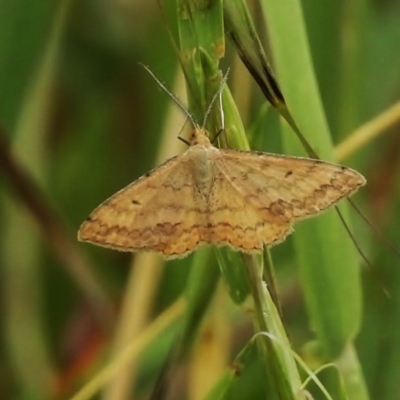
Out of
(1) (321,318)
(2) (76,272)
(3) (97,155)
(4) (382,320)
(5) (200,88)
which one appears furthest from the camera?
(3) (97,155)

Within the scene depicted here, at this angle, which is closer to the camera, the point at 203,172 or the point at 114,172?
the point at 203,172

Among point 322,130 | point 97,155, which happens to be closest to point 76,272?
point 97,155

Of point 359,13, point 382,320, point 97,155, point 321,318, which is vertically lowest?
point 382,320

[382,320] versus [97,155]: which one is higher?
[97,155]

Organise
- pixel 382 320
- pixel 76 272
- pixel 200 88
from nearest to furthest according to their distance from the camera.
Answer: pixel 200 88 < pixel 382 320 < pixel 76 272

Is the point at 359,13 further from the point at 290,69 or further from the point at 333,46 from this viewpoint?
the point at 290,69

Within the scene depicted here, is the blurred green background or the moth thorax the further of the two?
the blurred green background

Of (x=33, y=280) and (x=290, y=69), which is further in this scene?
(x=33, y=280)

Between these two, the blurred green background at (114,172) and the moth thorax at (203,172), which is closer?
the moth thorax at (203,172)
